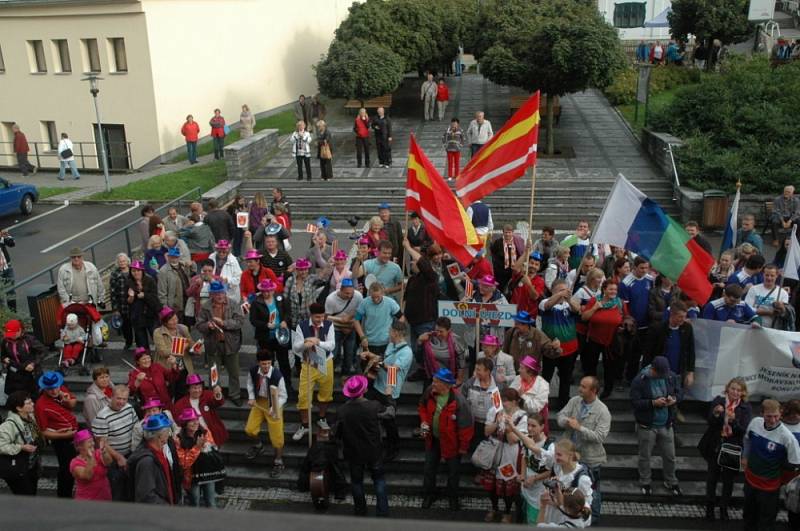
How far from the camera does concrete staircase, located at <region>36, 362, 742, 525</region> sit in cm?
871

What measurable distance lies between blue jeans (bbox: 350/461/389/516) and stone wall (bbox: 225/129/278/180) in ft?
A: 50.6

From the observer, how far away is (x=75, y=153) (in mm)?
28609

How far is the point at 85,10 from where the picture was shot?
26906 millimetres

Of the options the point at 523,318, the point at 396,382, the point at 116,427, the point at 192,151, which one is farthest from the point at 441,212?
the point at 192,151

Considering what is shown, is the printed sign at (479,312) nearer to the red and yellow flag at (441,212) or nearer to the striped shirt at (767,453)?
the red and yellow flag at (441,212)

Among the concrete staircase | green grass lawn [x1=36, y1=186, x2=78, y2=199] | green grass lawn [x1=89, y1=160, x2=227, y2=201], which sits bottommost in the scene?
the concrete staircase

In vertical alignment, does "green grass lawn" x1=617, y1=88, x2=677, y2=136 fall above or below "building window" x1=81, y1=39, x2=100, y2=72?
below

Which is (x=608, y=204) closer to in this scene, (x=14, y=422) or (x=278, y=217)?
(x=278, y=217)

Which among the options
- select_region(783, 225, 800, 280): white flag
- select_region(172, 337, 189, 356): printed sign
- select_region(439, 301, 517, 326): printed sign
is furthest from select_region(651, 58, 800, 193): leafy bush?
select_region(172, 337, 189, 356): printed sign

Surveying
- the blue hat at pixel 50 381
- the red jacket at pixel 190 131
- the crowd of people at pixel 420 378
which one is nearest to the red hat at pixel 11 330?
the crowd of people at pixel 420 378

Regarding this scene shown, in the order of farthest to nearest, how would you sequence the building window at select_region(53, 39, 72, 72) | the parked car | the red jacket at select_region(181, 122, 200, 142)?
the building window at select_region(53, 39, 72, 72), the red jacket at select_region(181, 122, 200, 142), the parked car

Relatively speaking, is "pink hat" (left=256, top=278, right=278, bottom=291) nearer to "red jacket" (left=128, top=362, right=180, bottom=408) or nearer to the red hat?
"red jacket" (left=128, top=362, right=180, bottom=408)

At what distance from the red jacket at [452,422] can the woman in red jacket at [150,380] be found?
9.72ft

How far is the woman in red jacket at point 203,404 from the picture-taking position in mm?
8079
